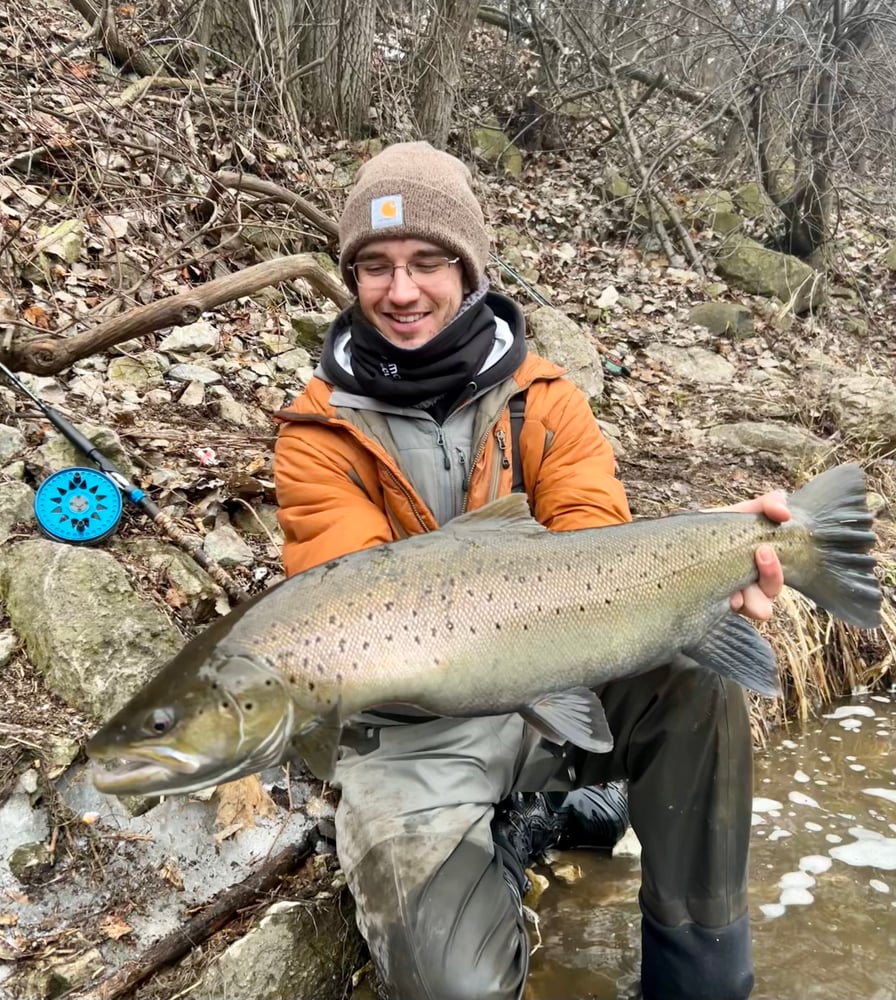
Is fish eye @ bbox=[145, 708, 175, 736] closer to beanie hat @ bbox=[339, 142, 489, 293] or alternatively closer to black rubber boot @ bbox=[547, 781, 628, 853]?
beanie hat @ bbox=[339, 142, 489, 293]

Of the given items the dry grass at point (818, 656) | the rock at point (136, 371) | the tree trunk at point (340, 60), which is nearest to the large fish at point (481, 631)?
the dry grass at point (818, 656)

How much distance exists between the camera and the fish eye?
164cm

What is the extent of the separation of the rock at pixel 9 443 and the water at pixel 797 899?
2827mm

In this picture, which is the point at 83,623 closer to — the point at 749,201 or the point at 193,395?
the point at 193,395

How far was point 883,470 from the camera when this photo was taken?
18.8 ft

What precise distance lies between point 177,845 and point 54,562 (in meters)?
1.13

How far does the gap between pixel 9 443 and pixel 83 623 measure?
118 cm

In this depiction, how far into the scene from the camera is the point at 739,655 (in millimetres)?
2162

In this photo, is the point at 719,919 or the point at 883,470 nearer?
the point at 719,919

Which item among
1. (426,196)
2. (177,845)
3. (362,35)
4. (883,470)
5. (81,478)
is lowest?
(177,845)

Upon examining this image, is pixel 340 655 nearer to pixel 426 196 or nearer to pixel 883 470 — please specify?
pixel 426 196

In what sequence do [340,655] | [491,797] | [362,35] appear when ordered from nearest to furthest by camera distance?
[340,655] < [491,797] < [362,35]

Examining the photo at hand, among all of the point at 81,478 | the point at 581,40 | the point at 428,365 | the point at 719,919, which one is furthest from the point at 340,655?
the point at 581,40

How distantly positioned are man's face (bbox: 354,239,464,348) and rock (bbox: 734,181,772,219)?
893cm
